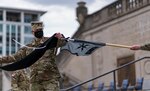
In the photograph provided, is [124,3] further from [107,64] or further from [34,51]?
[34,51]

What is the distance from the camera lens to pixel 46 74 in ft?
21.1

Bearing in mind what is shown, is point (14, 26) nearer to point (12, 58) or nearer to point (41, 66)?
point (12, 58)

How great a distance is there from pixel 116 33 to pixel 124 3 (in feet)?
5.56

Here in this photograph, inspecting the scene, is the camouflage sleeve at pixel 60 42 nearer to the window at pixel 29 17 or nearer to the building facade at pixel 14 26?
the building facade at pixel 14 26

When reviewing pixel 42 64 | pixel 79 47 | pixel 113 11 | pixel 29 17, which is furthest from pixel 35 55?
pixel 29 17

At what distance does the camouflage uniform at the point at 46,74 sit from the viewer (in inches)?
251

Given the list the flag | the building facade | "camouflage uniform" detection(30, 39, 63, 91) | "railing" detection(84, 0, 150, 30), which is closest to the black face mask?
"camouflage uniform" detection(30, 39, 63, 91)

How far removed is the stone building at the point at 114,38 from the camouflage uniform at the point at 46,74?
37.5 ft

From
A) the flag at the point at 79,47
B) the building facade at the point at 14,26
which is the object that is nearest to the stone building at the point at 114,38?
the flag at the point at 79,47

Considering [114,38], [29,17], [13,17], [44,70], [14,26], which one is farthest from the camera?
[29,17]

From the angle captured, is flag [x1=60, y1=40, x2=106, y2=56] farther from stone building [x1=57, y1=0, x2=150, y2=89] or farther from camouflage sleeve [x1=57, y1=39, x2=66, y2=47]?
stone building [x1=57, y1=0, x2=150, y2=89]

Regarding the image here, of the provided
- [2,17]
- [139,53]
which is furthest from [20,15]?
[139,53]

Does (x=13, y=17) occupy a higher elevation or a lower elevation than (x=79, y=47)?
higher

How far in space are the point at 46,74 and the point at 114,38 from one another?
61.6 feet
